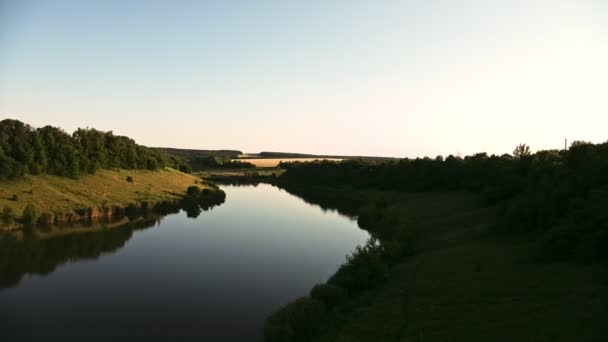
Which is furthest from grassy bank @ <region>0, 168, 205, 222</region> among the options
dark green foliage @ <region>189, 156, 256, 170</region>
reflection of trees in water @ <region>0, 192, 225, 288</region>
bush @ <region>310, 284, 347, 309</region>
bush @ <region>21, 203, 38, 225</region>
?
dark green foliage @ <region>189, 156, 256, 170</region>

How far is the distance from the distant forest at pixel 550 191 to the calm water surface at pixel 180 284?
13.7 meters

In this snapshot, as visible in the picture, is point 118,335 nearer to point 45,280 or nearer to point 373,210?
point 45,280

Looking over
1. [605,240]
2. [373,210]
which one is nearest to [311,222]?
[373,210]

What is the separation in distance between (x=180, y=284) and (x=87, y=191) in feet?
126

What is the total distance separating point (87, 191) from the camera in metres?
59.2

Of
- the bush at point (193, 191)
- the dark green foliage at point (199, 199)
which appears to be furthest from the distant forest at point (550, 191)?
the bush at point (193, 191)

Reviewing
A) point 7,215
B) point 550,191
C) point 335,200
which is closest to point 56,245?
point 7,215

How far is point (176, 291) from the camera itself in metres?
26.5

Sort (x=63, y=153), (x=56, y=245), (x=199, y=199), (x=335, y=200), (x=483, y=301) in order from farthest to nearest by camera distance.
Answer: (x=335, y=200) < (x=199, y=199) < (x=63, y=153) < (x=56, y=245) < (x=483, y=301)

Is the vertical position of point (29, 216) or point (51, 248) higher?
point (29, 216)

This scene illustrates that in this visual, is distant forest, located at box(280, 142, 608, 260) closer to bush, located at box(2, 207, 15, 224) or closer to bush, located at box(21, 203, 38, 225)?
bush, located at box(21, 203, 38, 225)

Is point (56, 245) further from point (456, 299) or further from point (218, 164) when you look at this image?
point (218, 164)

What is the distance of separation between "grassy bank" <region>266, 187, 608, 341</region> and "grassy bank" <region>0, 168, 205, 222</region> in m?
40.3

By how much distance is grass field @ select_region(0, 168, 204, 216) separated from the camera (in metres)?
49.6
